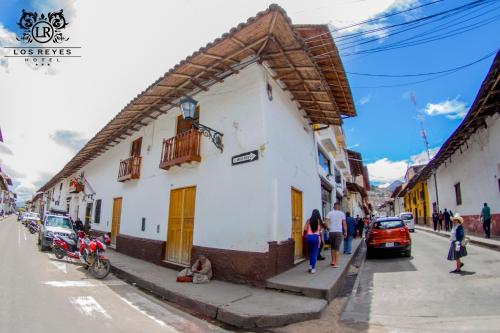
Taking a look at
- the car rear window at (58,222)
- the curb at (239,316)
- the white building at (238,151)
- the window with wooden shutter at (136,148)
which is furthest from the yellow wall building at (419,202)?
the car rear window at (58,222)

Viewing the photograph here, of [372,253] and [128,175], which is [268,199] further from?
[128,175]

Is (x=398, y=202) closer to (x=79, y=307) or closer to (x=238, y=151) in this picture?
(x=238, y=151)

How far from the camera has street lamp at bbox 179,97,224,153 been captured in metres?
7.46

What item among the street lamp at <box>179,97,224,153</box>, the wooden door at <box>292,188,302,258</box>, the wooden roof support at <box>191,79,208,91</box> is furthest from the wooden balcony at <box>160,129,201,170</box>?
the wooden door at <box>292,188,302,258</box>

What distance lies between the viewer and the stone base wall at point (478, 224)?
13.8 metres

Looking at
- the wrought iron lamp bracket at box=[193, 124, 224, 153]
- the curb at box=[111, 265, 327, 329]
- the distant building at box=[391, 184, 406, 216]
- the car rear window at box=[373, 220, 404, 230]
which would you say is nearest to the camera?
the curb at box=[111, 265, 327, 329]

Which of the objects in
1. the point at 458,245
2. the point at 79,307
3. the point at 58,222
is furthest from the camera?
the point at 58,222

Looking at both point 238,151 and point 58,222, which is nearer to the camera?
point 238,151

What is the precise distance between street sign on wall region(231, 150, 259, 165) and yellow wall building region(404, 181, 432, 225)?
28935 mm

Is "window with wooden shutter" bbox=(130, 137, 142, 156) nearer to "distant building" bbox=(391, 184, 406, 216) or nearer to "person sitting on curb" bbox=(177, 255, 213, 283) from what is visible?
"person sitting on curb" bbox=(177, 255, 213, 283)

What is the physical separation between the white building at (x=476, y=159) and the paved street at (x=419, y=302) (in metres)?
6.69

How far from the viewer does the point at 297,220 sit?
29.8 ft

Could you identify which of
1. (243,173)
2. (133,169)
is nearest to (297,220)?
(243,173)

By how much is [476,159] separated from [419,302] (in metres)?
14.0
